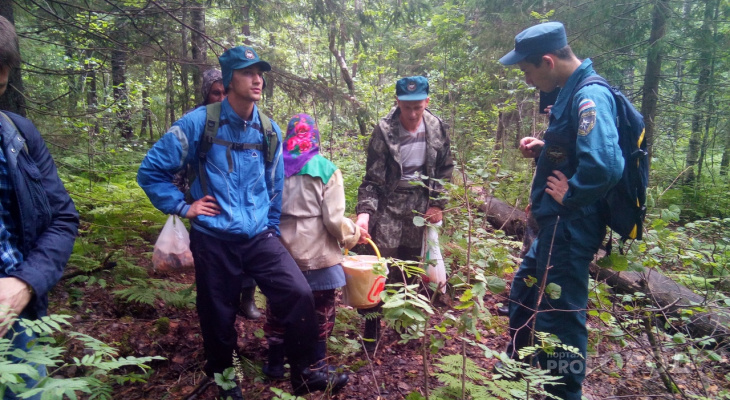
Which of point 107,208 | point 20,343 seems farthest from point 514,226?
point 20,343

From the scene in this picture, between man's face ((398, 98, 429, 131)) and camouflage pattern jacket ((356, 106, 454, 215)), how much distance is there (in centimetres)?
7

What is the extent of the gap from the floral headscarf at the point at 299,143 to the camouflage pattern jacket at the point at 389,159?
781 mm

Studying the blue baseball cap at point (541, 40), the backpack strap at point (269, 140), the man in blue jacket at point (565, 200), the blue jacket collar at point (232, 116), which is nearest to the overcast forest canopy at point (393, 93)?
the man in blue jacket at point (565, 200)

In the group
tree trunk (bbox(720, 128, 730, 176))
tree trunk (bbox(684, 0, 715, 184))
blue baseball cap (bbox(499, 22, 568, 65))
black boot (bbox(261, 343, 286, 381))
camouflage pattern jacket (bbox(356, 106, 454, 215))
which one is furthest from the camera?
tree trunk (bbox(720, 128, 730, 176))

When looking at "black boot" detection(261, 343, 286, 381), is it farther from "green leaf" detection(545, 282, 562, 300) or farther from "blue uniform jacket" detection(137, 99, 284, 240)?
"green leaf" detection(545, 282, 562, 300)

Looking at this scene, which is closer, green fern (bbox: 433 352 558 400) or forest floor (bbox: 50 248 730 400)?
green fern (bbox: 433 352 558 400)

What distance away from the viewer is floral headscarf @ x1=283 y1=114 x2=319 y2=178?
3418 mm

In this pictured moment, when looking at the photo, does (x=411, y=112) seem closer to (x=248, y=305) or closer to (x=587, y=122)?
(x=587, y=122)

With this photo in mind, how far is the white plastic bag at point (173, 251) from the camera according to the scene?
308 centimetres

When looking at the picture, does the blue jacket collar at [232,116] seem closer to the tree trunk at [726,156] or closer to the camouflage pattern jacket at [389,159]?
the camouflage pattern jacket at [389,159]

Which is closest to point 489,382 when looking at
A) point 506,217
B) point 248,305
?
point 248,305

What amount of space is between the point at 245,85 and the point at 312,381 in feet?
7.51

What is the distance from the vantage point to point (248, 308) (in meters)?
4.69

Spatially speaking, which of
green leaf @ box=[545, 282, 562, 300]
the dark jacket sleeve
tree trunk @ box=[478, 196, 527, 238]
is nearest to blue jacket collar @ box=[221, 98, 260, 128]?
the dark jacket sleeve
